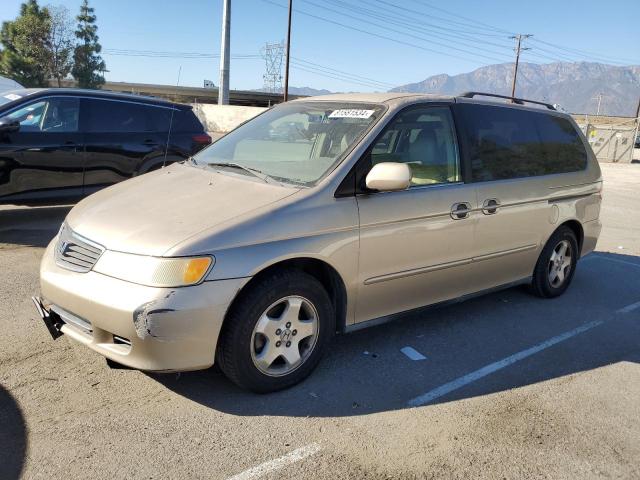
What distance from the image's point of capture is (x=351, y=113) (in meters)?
4.08

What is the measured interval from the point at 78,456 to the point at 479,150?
3.52 m

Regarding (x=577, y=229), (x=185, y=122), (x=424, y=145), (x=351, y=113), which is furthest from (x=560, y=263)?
Answer: (x=185, y=122)

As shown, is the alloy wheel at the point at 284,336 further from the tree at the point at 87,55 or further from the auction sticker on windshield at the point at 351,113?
the tree at the point at 87,55

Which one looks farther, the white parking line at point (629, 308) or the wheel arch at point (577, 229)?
the wheel arch at point (577, 229)

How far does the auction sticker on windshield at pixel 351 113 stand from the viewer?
4.00 m

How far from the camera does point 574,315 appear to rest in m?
5.16

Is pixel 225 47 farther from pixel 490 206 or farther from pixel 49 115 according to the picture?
pixel 490 206

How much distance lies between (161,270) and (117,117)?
219 inches

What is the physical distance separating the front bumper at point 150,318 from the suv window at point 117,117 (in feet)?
16.4

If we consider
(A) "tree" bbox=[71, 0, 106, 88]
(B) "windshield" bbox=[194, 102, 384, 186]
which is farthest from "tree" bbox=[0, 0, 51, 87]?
(B) "windshield" bbox=[194, 102, 384, 186]

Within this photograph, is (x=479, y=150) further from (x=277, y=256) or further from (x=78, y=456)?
(x=78, y=456)

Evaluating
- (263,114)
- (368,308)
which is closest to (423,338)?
(368,308)

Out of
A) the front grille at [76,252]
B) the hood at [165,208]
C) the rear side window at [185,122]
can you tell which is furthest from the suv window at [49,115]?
the front grille at [76,252]

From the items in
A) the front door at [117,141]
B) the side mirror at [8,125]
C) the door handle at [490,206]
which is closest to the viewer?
the door handle at [490,206]
